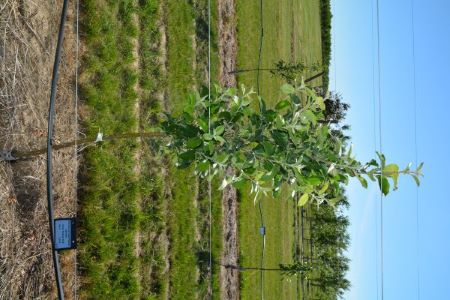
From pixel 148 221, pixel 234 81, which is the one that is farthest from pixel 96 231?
pixel 234 81

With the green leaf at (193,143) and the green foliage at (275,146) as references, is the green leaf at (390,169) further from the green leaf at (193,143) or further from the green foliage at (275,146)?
the green leaf at (193,143)

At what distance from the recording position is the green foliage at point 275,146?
3240 millimetres

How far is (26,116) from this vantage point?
4.42m

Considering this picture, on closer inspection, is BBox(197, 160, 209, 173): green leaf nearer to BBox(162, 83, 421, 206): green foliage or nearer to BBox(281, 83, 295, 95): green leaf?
BBox(162, 83, 421, 206): green foliage

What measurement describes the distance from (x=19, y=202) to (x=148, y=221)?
1.95m

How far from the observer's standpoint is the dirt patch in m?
7.90

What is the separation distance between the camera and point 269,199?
11539 mm

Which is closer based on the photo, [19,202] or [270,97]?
[19,202]

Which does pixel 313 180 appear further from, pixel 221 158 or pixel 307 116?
pixel 221 158

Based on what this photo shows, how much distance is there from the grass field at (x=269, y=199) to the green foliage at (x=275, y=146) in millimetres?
5466

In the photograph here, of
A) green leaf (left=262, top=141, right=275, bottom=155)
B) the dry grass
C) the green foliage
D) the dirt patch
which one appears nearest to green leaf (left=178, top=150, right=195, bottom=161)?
the green foliage

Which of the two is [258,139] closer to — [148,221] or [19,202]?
[19,202]

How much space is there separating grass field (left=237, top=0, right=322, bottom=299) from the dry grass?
4.57 metres

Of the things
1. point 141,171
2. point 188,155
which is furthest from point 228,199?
point 188,155
